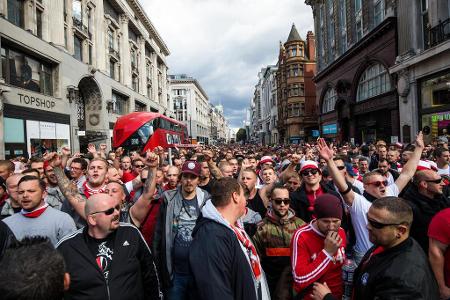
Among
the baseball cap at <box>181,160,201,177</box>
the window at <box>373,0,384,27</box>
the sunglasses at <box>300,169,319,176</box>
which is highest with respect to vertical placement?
the window at <box>373,0,384,27</box>

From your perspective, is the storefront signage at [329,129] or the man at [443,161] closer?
the man at [443,161]

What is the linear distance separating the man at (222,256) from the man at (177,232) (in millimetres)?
1175

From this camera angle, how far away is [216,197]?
2379 mm

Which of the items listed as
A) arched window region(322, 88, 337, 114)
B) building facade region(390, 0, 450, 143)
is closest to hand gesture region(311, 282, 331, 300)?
building facade region(390, 0, 450, 143)

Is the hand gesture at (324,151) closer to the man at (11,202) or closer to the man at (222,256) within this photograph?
the man at (222,256)

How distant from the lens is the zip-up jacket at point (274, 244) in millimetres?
3258

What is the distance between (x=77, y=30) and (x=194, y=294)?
28814 millimetres

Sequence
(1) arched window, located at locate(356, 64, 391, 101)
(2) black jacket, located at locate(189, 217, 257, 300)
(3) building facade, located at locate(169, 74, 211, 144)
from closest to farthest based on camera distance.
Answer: (2) black jacket, located at locate(189, 217, 257, 300) < (1) arched window, located at locate(356, 64, 391, 101) < (3) building facade, located at locate(169, 74, 211, 144)

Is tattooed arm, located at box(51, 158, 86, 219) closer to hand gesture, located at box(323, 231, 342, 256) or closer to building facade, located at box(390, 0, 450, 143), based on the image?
hand gesture, located at box(323, 231, 342, 256)

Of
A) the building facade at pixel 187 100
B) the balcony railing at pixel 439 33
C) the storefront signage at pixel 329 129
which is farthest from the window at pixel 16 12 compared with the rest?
the building facade at pixel 187 100

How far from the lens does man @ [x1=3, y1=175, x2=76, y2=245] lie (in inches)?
130

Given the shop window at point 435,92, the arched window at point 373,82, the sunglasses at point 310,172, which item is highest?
the arched window at point 373,82

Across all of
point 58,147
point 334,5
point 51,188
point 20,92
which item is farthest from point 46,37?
point 334,5

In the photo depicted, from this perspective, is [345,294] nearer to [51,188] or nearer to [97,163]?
[97,163]
